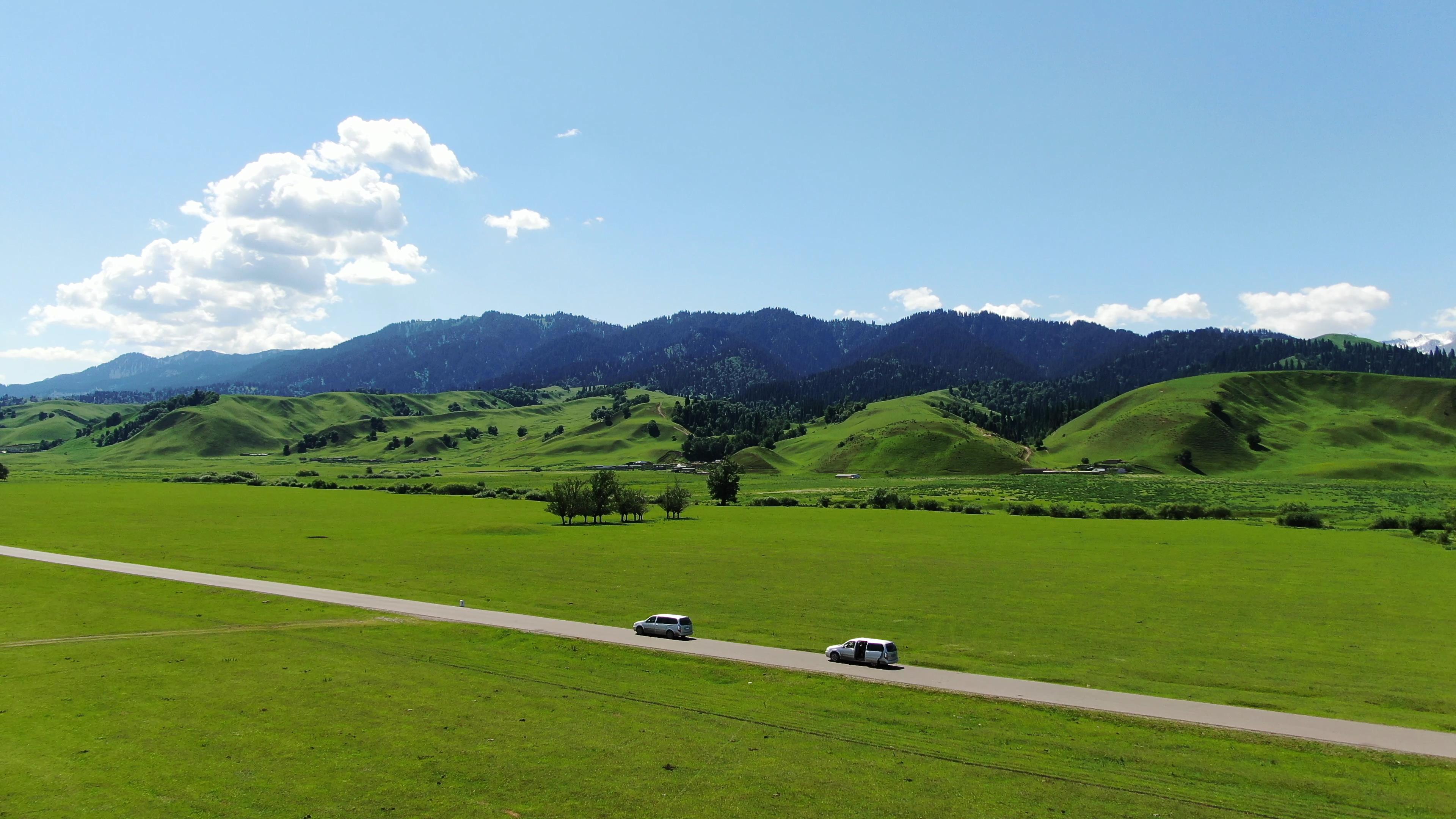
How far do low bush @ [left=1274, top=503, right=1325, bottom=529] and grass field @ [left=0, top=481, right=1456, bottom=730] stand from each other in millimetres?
6219

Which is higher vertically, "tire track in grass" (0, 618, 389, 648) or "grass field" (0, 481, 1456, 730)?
"tire track in grass" (0, 618, 389, 648)

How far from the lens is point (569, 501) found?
109 meters

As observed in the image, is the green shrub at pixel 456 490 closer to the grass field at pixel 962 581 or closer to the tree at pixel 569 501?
the grass field at pixel 962 581

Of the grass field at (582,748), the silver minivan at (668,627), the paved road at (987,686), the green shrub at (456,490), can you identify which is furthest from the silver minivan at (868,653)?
the green shrub at (456,490)

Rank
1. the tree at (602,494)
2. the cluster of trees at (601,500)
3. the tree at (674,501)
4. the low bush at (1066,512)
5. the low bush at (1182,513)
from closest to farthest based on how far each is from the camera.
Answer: the cluster of trees at (601,500) < the tree at (602,494) < the low bush at (1182,513) < the low bush at (1066,512) < the tree at (674,501)

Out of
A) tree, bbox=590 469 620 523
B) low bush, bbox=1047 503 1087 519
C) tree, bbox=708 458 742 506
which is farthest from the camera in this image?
tree, bbox=708 458 742 506

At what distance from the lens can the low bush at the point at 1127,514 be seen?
113 meters

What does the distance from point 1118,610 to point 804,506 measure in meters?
84.7

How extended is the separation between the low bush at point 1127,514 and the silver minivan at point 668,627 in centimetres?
9257

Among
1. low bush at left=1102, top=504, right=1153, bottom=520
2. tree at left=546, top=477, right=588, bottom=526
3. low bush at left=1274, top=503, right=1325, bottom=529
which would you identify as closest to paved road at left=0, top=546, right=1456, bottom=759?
tree at left=546, top=477, right=588, bottom=526

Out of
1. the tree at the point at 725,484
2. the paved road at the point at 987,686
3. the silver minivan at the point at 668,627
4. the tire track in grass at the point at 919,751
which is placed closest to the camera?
the tire track in grass at the point at 919,751

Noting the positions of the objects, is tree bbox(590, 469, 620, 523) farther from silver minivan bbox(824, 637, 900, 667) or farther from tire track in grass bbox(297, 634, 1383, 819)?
silver minivan bbox(824, 637, 900, 667)

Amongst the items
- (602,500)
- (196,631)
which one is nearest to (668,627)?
(196,631)

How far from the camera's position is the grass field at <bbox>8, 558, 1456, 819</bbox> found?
20.6 metres
